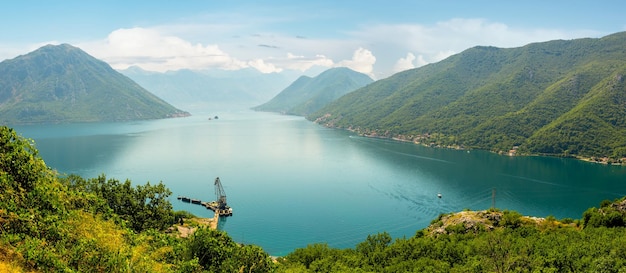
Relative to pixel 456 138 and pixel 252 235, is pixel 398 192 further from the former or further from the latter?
pixel 456 138

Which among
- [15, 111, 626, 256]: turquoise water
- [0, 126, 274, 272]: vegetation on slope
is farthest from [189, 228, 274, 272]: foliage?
[15, 111, 626, 256]: turquoise water

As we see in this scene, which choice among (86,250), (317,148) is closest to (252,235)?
(86,250)

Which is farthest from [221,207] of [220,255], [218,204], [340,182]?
[220,255]

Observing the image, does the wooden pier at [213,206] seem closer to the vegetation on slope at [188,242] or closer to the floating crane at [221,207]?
the floating crane at [221,207]

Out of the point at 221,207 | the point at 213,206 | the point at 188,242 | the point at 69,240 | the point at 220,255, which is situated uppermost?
the point at 69,240

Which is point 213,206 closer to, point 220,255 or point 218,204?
point 218,204
